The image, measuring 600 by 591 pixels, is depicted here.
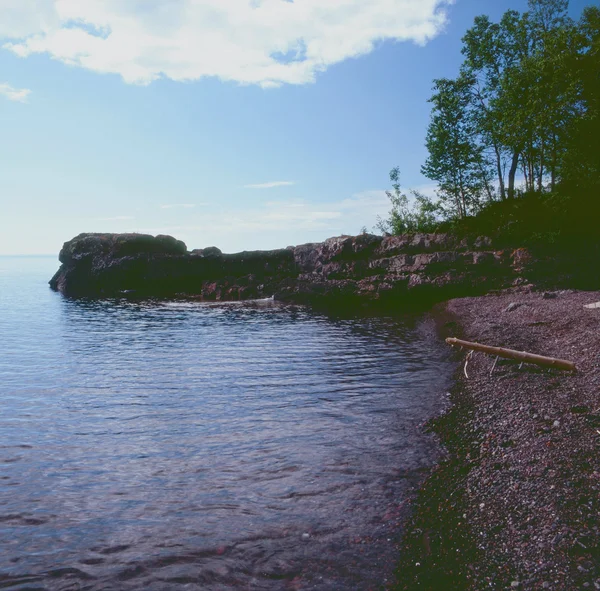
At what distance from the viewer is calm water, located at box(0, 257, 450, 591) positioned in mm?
8969

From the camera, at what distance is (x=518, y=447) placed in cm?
1247

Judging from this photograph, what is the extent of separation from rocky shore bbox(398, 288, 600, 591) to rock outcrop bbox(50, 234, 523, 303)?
28.9m

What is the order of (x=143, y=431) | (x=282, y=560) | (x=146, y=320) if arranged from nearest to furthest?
(x=282, y=560) → (x=143, y=431) → (x=146, y=320)

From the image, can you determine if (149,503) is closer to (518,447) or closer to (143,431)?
(143,431)

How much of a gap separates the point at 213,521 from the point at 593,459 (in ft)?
29.4

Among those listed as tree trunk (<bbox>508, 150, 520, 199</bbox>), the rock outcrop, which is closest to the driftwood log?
the rock outcrop

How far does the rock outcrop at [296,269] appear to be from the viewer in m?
49.1

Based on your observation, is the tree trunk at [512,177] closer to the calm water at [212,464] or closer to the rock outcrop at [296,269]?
the rock outcrop at [296,269]

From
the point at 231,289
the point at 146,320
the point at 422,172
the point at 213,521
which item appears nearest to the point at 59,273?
the point at 231,289

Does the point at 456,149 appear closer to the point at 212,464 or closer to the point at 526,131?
the point at 526,131

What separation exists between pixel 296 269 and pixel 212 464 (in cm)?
5189

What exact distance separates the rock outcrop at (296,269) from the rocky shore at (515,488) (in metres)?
28.9

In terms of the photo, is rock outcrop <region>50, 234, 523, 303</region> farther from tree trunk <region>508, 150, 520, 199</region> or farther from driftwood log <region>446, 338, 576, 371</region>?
driftwood log <region>446, 338, 576, 371</region>

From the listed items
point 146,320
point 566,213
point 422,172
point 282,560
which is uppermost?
point 422,172
